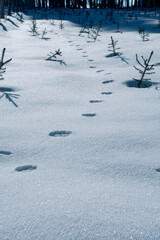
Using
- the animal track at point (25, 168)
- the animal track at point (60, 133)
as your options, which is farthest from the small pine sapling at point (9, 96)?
the animal track at point (25, 168)

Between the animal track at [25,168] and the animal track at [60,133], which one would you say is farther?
the animal track at [60,133]

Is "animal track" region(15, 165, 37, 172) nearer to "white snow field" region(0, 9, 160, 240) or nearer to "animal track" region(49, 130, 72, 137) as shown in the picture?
"white snow field" region(0, 9, 160, 240)

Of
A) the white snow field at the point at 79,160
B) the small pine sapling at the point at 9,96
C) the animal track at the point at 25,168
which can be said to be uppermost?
the small pine sapling at the point at 9,96

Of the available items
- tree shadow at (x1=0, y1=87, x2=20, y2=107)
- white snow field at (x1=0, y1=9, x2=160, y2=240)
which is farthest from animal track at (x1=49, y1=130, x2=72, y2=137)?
A: tree shadow at (x1=0, y1=87, x2=20, y2=107)

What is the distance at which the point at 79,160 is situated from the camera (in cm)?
140

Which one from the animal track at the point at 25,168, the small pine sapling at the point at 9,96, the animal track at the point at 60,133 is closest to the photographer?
the animal track at the point at 25,168

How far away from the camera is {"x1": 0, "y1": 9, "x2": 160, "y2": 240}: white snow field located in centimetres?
91

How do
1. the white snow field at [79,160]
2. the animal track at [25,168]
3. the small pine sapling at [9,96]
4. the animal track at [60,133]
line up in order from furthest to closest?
the small pine sapling at [9,96]
the animal track at [60,133]
the animal track at [25,168]
the white snow field at [79,160]

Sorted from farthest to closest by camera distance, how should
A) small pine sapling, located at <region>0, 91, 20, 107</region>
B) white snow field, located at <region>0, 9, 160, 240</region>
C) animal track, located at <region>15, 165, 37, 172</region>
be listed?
small pine sapling, located at <region>0, 91, 20, 107</region> < animal track, located at <region>15, 165, 37, 172</region> < white snow field, located at <region>0, 9, 160, 240</region>

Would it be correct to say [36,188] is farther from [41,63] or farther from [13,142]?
[41,63]

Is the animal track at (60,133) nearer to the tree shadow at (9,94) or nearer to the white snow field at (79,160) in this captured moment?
the white snow field at (79,160)

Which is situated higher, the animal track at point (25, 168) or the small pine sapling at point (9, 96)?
the small pine sapling at point (9, 96)

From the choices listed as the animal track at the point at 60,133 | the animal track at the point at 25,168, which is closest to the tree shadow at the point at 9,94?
the animal track at the point at 60,133

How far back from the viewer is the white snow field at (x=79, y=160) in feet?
2.99
